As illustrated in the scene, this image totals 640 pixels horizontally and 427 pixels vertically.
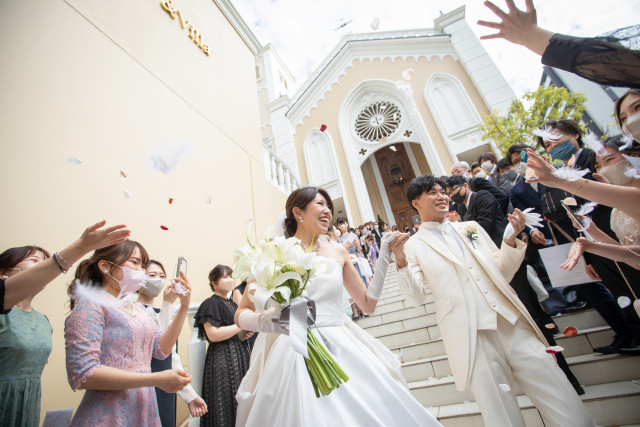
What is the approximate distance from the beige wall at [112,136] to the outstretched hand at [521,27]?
3375mm

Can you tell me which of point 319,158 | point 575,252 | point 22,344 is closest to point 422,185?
point 575,252

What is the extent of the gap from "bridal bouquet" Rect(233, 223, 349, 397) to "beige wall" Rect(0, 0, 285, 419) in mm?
2149

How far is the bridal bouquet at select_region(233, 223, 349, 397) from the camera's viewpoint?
1.10 metres

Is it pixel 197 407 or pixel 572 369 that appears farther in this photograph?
pixel 572 369

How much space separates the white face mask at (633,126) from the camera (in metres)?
1.06

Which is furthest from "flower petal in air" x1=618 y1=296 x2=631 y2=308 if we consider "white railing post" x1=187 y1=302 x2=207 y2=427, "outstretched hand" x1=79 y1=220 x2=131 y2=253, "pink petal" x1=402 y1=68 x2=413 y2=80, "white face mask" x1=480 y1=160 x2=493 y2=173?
"pink petal" x1=402 y1=68 x2=413 y2=80

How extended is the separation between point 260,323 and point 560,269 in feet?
6.66

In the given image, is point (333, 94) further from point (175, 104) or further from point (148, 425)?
point (148, 425)

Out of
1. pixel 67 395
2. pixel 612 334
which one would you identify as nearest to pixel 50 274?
pixel 67 395

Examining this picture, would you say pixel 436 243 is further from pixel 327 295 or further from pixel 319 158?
pixel 319 158

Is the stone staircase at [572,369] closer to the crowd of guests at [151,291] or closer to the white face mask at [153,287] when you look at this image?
the crowd of guests at [151,291]

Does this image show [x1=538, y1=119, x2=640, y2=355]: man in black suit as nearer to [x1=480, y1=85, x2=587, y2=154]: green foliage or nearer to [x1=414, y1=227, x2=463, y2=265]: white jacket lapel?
[x1=414, y1=227, x2=463, y2=265]: white jacket lapel

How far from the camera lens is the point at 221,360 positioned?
254 centimetres

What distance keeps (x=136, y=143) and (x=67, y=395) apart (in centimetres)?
263
